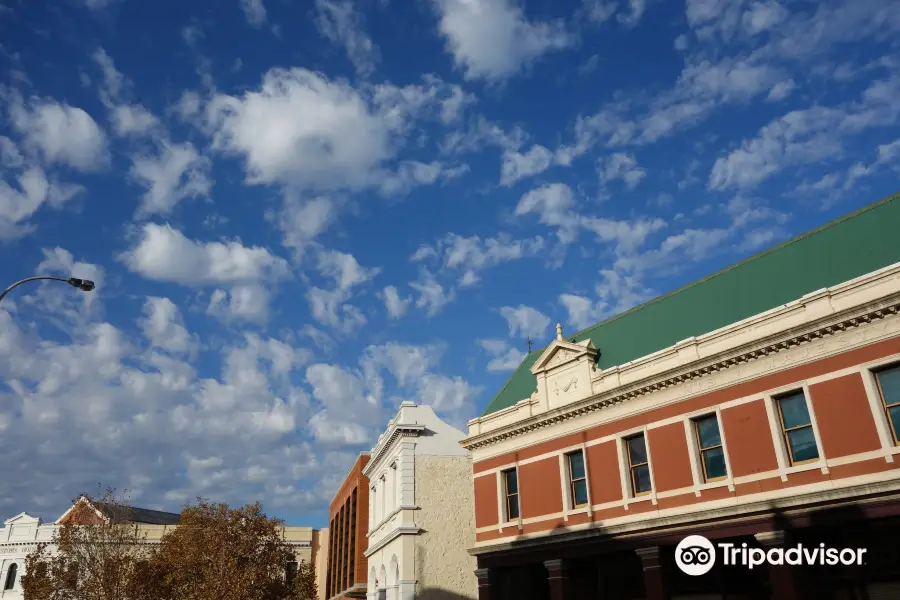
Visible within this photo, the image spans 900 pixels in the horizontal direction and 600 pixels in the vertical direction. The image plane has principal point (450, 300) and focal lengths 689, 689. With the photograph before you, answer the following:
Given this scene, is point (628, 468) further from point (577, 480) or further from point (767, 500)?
point (767, 500)

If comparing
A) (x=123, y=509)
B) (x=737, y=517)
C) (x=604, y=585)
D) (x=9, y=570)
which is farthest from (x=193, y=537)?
(x=9, y=570)

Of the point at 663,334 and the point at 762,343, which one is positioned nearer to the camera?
the point at 762,343

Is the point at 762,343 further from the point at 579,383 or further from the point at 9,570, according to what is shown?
the point at 9,570

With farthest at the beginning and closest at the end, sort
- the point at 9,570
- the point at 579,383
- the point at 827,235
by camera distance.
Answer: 1. the point at 9,570
2. the point at 579,383
3. the point at 827,235

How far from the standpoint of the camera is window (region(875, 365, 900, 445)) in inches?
775

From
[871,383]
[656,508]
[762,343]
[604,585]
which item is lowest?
[604,585]

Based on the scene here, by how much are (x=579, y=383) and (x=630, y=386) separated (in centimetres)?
320

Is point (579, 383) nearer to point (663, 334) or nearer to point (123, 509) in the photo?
point (663, 334)

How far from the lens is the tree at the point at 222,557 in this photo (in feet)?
128

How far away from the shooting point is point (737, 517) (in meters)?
22.4

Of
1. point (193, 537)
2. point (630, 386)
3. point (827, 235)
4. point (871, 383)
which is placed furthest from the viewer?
point (193, 537)

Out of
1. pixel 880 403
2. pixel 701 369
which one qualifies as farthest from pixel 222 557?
pixel 880 403

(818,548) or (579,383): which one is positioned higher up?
(579,383)

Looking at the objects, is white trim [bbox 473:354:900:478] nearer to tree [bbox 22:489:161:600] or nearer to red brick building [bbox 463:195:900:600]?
red brick building [bbox 463:195:900:600]
